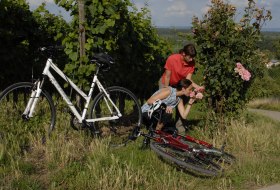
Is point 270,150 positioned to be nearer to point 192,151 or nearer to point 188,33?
point 192,151

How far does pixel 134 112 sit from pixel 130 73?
197 cm

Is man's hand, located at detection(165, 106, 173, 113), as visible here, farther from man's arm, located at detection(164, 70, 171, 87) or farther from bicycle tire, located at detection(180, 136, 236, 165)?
bicycle tire, located at detection(180, 136, 236, 165)

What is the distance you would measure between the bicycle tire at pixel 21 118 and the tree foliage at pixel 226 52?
8.81ft

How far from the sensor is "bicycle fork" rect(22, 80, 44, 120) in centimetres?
539

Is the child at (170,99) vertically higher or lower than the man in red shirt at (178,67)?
lower

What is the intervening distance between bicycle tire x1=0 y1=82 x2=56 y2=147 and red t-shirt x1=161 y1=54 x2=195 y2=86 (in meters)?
1.99

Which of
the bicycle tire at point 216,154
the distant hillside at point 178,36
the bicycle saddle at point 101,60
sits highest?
the distant hillside at point 178,36

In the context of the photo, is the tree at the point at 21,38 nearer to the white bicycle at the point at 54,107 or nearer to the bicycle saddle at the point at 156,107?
the white bicycle at the point at 54,107

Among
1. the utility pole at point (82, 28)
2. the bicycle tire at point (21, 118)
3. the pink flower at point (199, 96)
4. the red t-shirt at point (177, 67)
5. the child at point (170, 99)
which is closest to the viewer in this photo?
the bicycle tire at point (21, 118)

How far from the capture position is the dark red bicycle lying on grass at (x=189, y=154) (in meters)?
5.01

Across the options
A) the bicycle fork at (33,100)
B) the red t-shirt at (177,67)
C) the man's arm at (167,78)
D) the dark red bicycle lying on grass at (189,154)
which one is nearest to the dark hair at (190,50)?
the red t-shirt at (177,67)

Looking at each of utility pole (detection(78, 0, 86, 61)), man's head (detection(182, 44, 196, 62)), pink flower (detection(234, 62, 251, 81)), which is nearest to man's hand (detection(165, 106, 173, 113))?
man's head (detection(182, 44, 196, 62))

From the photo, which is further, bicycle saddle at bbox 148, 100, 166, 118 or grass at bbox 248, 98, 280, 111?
grass at bbox 248, 98, 280, 111

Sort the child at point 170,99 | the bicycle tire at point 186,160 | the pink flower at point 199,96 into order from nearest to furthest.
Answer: the bicycle tire at point 186,160 → the pink flower at point 199,96 → the child at point 170,99
